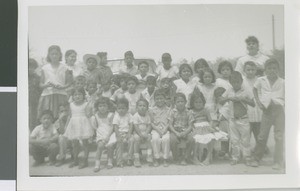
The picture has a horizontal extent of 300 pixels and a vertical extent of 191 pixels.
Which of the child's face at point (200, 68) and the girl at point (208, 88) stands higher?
the child's face at point (200, 68)

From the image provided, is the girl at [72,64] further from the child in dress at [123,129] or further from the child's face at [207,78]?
the child's face at [207,78]

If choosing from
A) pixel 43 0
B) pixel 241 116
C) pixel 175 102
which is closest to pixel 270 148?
pixel 241 116

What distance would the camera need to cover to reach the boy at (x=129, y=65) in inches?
33.9

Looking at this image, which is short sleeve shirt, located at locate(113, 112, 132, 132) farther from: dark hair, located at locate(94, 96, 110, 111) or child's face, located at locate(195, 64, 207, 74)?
child's face, located at locate(195, 64, 207, 74)

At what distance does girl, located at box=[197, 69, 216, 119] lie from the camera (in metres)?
0.87

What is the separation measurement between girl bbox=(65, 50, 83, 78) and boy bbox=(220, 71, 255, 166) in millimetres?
335

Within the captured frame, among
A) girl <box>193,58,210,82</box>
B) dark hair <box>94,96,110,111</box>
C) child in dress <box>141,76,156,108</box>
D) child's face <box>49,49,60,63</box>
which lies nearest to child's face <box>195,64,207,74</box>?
girl <box>193,58,210,82</box>

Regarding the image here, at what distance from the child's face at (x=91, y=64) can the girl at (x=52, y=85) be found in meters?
0.06

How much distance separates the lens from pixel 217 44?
0.86m

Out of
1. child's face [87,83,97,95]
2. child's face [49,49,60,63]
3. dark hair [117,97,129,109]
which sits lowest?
dark hair [117,97,129,109]

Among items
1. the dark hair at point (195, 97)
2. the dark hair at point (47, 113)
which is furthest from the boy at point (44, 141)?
the dark hair at point (195, 97)

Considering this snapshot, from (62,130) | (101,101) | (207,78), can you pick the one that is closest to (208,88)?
(207,78)

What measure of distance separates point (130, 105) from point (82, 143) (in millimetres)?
139

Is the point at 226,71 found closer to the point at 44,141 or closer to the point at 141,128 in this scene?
the point at 141,128
